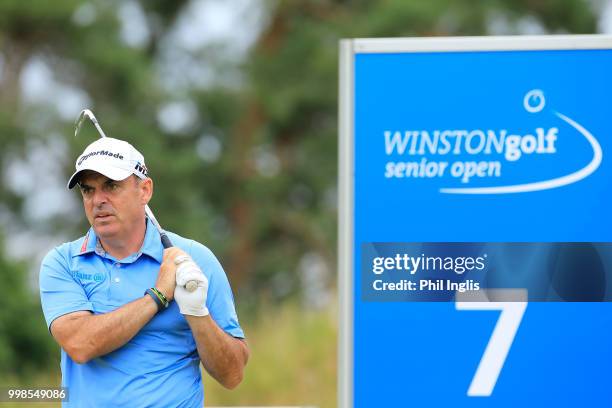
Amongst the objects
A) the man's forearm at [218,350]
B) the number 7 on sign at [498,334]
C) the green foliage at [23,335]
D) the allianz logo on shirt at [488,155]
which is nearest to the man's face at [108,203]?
the man's forearm at [218,350]

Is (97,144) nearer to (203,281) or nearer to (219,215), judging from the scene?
(203,281)

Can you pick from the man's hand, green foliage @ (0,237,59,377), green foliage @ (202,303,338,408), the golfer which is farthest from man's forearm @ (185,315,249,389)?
green foliage @ (0,237,59,377)

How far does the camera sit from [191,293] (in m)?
3.94

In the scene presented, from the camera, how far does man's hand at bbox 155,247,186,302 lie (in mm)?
4027

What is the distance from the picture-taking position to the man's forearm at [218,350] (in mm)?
4012

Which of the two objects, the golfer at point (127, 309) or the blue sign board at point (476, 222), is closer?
the golfer at point (127, 309)

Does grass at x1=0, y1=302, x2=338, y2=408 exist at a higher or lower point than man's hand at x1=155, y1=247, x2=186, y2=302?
higher

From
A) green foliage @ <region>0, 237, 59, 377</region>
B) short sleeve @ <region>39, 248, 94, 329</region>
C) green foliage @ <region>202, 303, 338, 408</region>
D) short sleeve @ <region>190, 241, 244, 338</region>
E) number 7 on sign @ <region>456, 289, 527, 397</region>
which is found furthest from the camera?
green foliage @ <region>0, 237, 59, 377</region>

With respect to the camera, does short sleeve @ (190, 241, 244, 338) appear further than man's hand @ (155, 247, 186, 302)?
Yes

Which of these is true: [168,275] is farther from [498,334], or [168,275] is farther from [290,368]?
[290,368]

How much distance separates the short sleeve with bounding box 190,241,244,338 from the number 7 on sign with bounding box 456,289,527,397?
3.02 feet

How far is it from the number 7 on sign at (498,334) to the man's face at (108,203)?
1.35 m

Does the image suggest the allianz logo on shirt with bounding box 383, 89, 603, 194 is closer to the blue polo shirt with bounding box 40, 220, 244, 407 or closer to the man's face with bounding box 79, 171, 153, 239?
the blue polo shirt with bounding box 40, 220, 244, 407

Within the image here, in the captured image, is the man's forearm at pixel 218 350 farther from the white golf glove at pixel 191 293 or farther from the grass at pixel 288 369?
the grass at pixel 288 369
